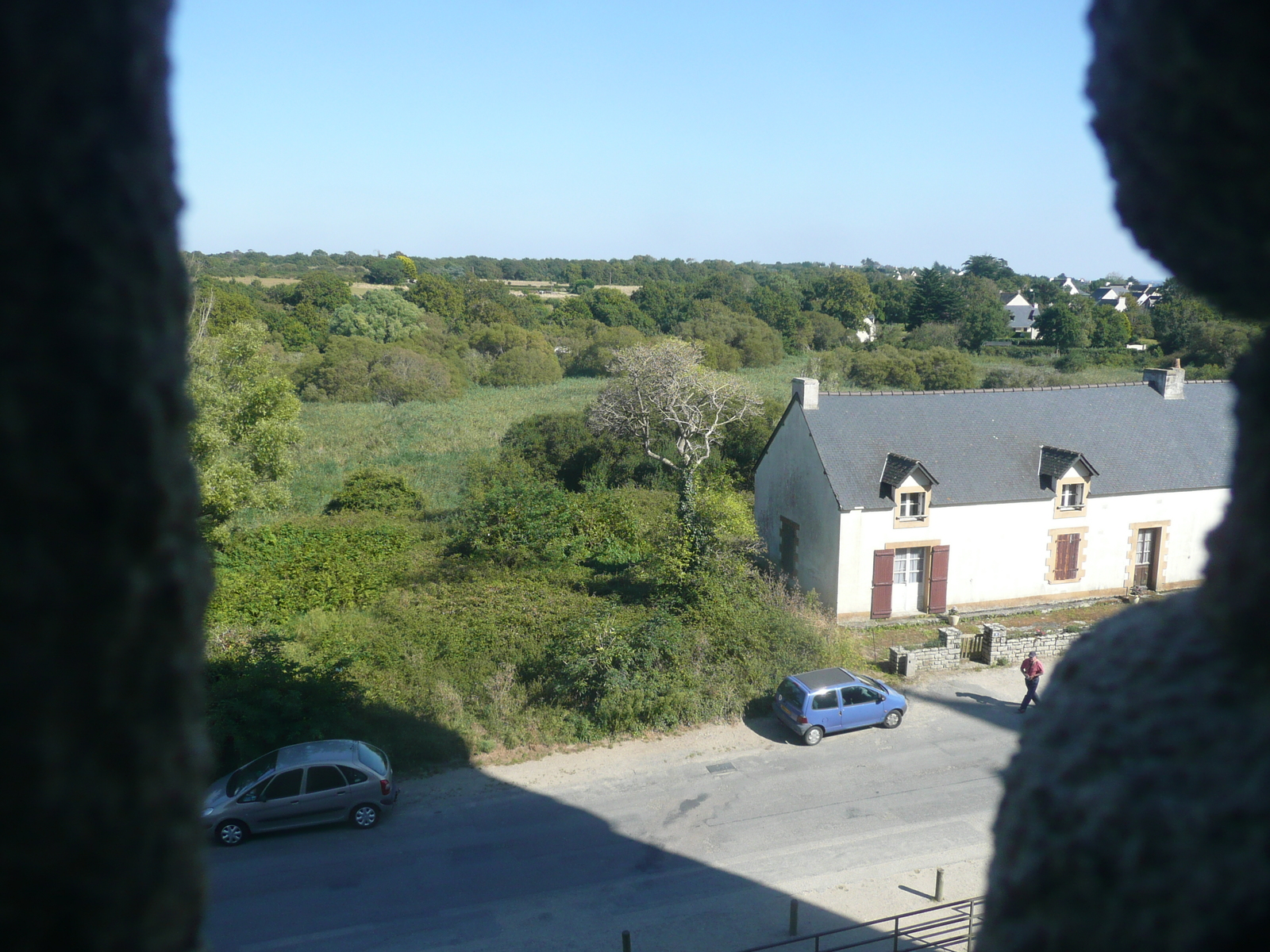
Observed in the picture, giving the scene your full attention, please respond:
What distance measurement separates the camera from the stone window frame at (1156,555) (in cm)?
2234

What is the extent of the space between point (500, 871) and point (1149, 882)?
11.3 m

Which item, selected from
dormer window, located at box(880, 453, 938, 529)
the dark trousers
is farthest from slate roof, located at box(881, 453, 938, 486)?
the dark trousers

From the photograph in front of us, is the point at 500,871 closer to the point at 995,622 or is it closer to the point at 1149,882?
the point at 1149,882

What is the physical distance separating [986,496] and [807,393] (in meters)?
4.93

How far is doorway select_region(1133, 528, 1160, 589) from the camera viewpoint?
22562 millimetres

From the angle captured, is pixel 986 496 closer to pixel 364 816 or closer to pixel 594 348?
pixel 364 816

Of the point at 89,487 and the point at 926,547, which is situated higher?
the point at 89,487

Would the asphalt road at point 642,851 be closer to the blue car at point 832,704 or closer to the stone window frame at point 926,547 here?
the blue car at point 832,704

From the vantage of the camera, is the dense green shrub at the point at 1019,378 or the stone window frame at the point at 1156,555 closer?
the stone window frame at the point at 1156,555

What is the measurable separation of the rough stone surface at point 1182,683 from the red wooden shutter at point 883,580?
1909 centimetres

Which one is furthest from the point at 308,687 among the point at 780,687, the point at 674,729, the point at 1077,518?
the point at 1077,518

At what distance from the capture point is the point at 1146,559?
74.7 ft

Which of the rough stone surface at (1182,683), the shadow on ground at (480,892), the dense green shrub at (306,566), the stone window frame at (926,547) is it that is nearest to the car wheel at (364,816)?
the shadow on ground at (480,892)

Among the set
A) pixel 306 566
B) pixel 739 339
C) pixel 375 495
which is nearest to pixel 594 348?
pixel 739 339
